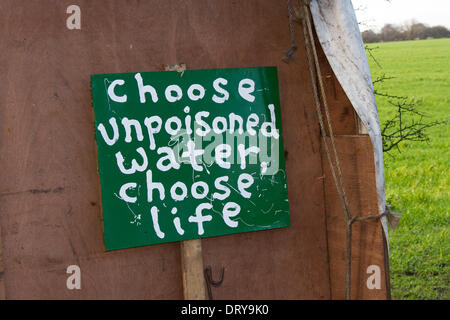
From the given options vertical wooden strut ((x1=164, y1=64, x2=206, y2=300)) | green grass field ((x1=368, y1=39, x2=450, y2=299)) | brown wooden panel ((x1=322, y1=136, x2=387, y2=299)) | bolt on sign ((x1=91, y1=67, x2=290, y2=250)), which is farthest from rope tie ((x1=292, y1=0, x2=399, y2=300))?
green grass field ((x1=368, y1=39, x2=450, y2=299))

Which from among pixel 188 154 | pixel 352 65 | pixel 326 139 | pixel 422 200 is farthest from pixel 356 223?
pixel 422 200

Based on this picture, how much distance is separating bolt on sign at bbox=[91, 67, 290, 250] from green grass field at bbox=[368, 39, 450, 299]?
193cm

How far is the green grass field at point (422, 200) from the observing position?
4.57 meters

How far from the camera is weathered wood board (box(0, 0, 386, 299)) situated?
231cm

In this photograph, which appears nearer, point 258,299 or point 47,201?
point 47,201

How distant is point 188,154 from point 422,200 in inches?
206

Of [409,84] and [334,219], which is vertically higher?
[409,84]

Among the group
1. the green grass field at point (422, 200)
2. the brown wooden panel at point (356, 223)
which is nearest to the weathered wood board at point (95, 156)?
the brown wooden panel at point (356, 223)

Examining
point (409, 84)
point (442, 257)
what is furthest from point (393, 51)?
point (442, 257)

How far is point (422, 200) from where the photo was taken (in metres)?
6.98

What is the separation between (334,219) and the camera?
8.99 feet

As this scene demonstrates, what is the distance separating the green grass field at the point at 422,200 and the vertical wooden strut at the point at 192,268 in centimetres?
223

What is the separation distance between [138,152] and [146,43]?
49 centimetres
